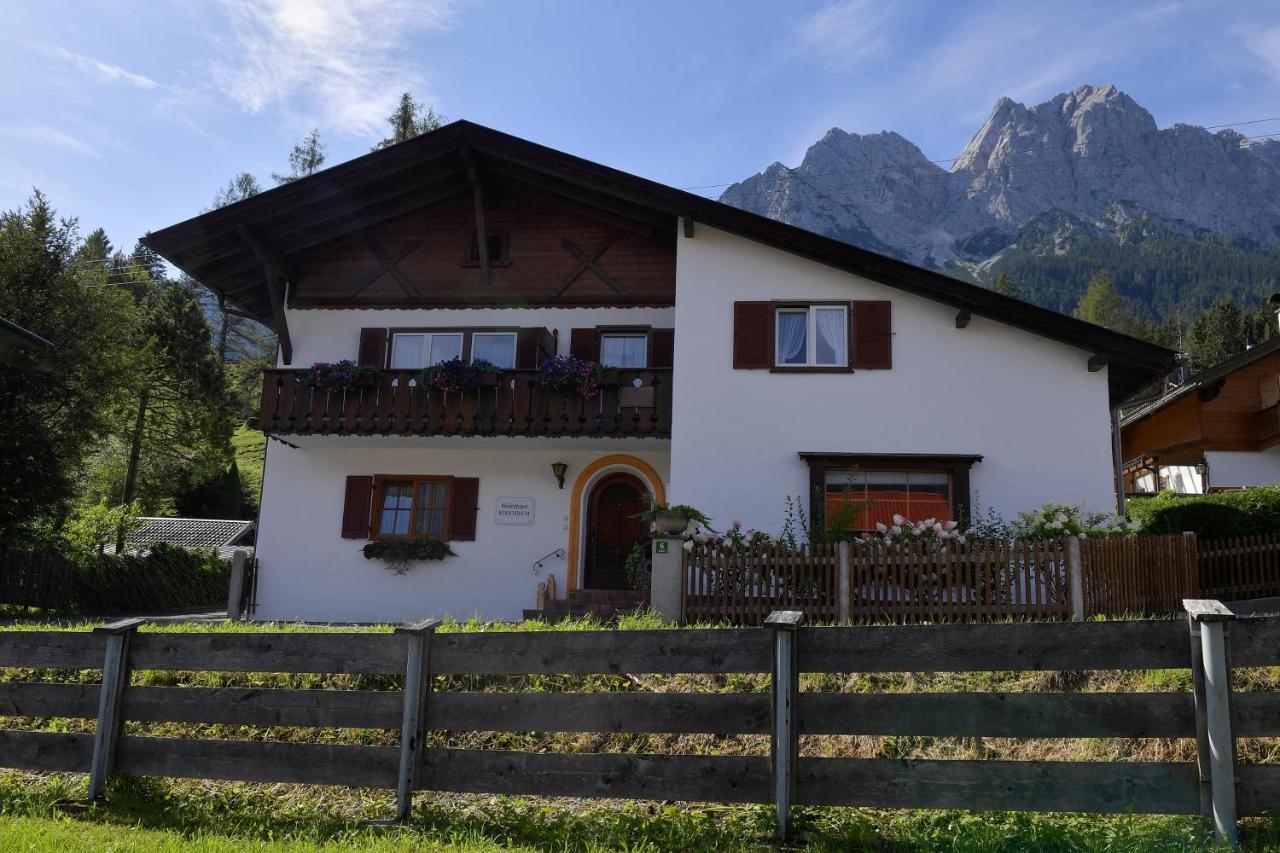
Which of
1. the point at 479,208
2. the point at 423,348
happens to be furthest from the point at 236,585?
the point at 479,208

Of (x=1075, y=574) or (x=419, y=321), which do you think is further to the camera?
(x=419, y=321)

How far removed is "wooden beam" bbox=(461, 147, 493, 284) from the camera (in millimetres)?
16016

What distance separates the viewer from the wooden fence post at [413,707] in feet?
17.9

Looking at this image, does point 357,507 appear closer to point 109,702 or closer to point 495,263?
point 495,263

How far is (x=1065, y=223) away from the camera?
168 meters

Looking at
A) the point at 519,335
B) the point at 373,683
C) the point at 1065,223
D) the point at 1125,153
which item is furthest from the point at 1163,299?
the point at 373,683

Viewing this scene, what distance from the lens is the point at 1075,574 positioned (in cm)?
1113

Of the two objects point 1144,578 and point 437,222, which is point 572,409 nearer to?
point 437,222

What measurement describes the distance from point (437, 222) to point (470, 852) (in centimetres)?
1391

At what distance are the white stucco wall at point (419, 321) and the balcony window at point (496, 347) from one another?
19 cm

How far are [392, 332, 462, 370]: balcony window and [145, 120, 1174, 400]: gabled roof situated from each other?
2.22m

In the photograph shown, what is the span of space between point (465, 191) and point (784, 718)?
45.4ft

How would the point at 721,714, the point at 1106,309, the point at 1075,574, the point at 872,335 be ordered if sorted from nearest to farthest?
the point at 721,714, the point at 1075,574, the point at 872,335, the point at 1106,309

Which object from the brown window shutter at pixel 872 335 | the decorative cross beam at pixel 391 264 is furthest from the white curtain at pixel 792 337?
the decorative cross beam at pixel 391 264
